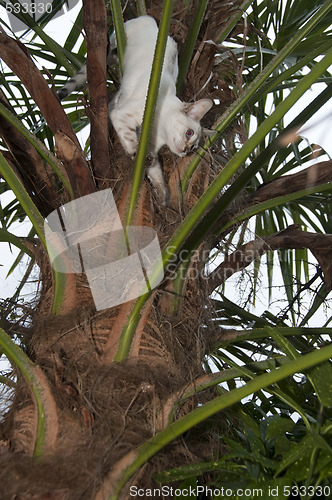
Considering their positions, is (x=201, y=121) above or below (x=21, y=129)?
above

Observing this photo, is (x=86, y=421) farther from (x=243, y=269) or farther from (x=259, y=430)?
(x=243, y=269)

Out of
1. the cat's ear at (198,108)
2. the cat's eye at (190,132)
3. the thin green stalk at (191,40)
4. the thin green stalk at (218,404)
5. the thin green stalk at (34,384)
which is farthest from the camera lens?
the cat's eye at (190,132)

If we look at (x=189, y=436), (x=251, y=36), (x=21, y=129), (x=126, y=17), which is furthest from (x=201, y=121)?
(x=189, y=436)

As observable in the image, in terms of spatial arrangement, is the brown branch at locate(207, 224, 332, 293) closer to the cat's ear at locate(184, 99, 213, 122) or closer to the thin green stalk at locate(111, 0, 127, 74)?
the cat's ear at locate(184, 99, 213, 122)

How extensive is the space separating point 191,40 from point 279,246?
A: 18.6 inches

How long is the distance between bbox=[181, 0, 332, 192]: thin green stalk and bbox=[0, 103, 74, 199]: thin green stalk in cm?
25

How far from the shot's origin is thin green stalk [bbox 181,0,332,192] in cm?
87

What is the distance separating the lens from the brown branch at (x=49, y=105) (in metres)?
0.89

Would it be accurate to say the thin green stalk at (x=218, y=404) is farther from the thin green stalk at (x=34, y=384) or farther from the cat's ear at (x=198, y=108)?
the cat's ear at (x=198, y=108)

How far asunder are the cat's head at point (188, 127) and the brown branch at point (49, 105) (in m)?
0.35

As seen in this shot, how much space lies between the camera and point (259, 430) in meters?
0.80

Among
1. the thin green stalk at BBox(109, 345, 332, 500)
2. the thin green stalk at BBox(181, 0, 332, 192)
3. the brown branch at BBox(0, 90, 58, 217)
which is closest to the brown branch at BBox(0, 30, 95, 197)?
the brown branch at BBox(0, 90, 58, 217)

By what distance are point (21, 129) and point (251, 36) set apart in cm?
78

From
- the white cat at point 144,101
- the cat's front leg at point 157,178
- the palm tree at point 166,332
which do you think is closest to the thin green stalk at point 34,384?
the palm tree at point 166,332
